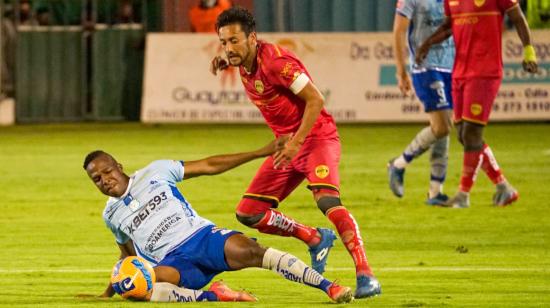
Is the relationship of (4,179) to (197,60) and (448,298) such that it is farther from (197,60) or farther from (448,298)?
(448,298)

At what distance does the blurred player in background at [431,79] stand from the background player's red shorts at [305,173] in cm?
457

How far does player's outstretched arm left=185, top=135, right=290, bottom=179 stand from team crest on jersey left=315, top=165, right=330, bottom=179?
73 centimetres

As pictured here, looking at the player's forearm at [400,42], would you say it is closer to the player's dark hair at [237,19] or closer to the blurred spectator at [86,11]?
the player's dark hair at [237,19]

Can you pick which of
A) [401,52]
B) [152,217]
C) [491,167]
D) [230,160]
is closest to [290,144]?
[230,160]

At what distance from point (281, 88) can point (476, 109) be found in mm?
4310

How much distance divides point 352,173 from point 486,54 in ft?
14.0

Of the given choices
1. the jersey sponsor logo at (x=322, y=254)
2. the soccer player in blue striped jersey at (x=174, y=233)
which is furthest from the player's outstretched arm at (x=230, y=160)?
the jersey sponsor logo at (x=322, y=254)

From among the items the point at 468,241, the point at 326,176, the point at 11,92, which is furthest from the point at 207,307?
the point at 11,92

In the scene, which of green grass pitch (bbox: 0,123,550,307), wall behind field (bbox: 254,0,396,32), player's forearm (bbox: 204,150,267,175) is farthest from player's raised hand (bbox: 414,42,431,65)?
wall behind field (bbox: 254,0,396,32)

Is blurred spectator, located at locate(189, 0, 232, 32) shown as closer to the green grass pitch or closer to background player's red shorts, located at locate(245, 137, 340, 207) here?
the green grass pitch

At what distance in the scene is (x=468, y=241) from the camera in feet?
39.9

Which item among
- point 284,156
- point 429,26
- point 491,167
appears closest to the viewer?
point 284,156

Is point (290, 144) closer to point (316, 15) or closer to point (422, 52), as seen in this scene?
point (422, 52)

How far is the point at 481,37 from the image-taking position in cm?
1390
